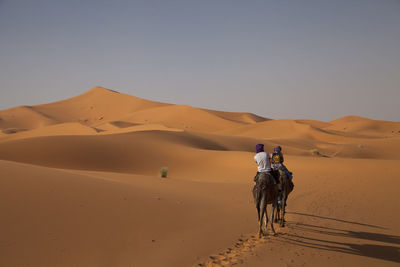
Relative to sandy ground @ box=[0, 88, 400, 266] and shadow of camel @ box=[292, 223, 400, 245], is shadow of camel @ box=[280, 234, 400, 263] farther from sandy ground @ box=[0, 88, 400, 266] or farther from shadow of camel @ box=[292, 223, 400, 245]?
shadow of camel @ box=[292, 223, 400, 245]

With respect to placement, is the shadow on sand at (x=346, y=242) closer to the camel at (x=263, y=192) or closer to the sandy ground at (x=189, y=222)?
the sandy ground at (x=189, y=222)

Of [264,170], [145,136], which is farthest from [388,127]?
[264,170]

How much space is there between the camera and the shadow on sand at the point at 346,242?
20.8 ft

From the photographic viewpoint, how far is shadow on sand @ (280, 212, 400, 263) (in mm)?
6328

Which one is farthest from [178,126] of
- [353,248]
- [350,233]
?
[353,248]

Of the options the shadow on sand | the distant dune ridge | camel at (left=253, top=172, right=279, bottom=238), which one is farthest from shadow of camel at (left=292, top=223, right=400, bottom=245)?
the distant dune ridge

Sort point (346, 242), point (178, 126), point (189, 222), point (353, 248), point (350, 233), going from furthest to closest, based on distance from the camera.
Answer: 1. point (178, 126)
2. point (189, 222)
3. point (350, 233)
4. point (346, 242)
5. point (353, 248)

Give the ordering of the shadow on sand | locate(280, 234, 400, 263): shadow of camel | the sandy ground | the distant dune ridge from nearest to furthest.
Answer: the sandy ground < locate(280, 234, 400, 263): shadow of camel < the shadow on sand < the distant dune ridge

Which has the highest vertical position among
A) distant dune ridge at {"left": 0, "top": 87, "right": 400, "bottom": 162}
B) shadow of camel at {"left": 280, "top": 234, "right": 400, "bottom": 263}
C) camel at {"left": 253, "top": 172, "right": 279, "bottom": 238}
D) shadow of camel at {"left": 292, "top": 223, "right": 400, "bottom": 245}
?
distant dune ridge at {"left": 0, "top": 87, "right": 400, "bottom": 162}

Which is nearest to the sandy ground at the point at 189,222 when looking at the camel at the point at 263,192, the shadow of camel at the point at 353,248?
the shadow of camel at the point at 353,248

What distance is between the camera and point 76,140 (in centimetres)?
2584

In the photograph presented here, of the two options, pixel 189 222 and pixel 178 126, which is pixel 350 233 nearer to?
pixel 189 222

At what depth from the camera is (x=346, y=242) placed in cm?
693

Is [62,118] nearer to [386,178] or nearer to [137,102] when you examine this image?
[137,102]
